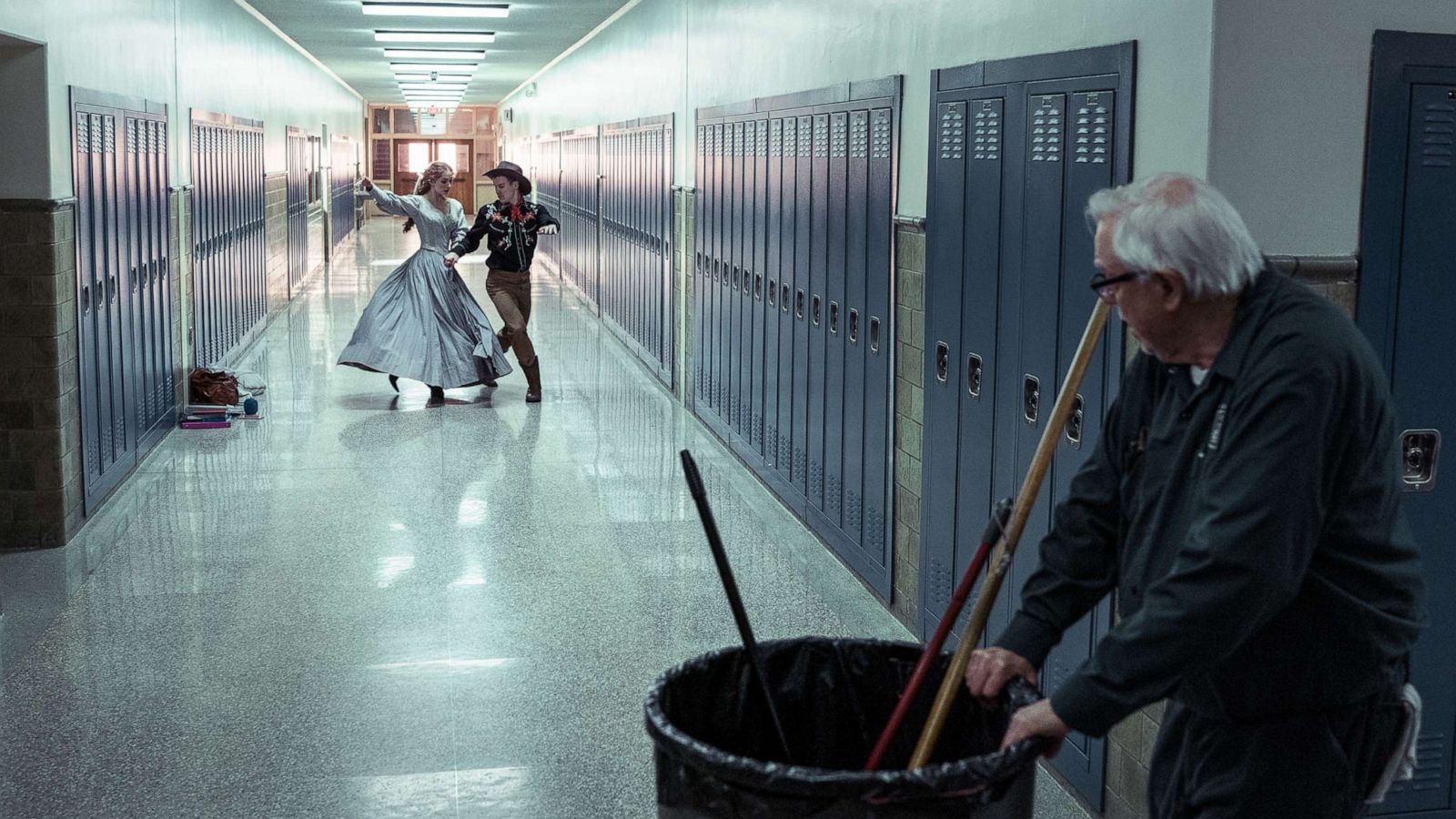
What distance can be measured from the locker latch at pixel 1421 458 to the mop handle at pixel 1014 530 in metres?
1.45

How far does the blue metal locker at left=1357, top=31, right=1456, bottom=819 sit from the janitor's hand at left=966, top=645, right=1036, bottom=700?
1.34 metres


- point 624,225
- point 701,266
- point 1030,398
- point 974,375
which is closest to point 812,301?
point 974,375

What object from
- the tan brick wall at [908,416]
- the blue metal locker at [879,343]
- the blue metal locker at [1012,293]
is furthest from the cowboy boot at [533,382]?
the blue metal locker at [1012,293]

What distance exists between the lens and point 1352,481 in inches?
72.1

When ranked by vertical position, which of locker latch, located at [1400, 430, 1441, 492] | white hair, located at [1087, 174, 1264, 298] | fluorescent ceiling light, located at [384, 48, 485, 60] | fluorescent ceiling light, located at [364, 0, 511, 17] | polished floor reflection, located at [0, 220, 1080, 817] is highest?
fluorescent ceiling light, located at [384, 48, 485, 60]

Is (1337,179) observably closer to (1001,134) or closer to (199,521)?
(1001,134)

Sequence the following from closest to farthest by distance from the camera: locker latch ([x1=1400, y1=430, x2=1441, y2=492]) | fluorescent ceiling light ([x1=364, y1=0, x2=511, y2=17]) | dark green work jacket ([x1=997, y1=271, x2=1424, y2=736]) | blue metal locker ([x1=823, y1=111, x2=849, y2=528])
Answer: dark green work jacket ([x1=997, y1=271, x2=1424, y2=736])
locker latch ([x1=1400, y1=430, x2=1441, y2=492])
blue metal locker ([x1=823, y1=111, x2=849, y2=528])
fluorescent ceiling light ([x1=364, y1=0, x2=511, y2=17])

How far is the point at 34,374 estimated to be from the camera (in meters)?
5.79

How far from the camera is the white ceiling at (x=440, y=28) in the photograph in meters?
12.1

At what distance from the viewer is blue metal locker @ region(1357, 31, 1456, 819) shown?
304 cm

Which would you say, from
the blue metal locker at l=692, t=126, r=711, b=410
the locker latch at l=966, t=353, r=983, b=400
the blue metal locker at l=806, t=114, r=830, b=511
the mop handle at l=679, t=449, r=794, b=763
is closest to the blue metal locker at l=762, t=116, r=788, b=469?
the blue metal locker at l=806, t=114, r=830, b=511

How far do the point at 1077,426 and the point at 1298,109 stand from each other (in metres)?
Result: 0.87

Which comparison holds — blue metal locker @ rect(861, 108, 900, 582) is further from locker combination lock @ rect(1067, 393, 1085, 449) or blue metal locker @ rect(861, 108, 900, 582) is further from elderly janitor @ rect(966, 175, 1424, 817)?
elderly janitor @ rect(966, 175, 1424, 817)

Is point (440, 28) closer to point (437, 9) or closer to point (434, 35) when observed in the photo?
point (434, 35)
